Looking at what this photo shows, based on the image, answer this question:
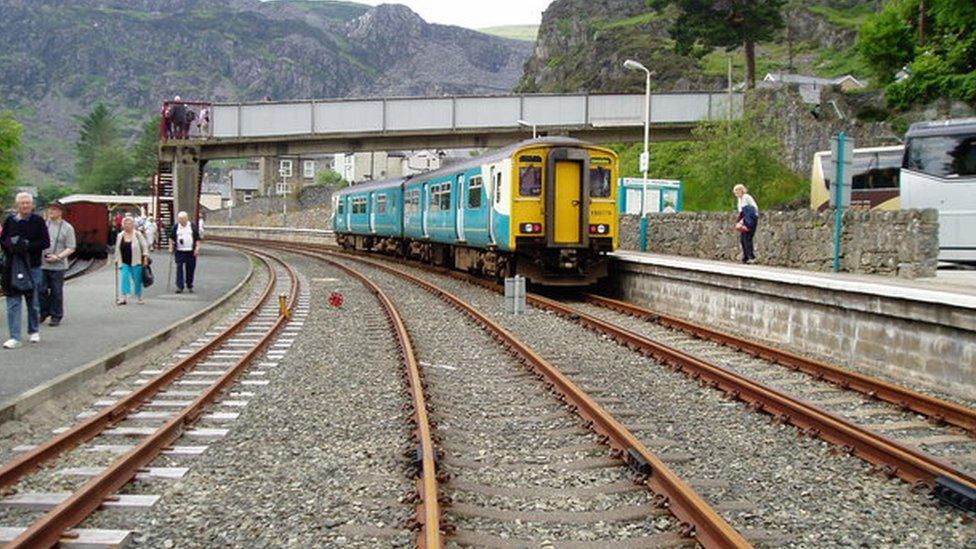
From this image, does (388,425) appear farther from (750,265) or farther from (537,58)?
(537,58)

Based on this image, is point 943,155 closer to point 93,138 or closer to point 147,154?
point 147,154

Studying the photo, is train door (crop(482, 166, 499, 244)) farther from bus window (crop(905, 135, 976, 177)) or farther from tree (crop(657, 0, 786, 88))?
tree (crop(657, 0, 786, 88))

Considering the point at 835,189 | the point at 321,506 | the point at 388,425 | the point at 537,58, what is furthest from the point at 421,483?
the point at 537,58

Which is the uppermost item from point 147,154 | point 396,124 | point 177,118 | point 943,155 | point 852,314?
point 147,154

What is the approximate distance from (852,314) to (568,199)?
900cm

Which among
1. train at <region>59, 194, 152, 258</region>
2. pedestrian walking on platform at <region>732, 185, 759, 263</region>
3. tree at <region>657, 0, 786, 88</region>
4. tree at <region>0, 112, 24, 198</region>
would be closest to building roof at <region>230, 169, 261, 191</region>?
tree at <region>0, 112, 24, 198</region>

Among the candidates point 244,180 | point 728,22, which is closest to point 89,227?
point 728,22

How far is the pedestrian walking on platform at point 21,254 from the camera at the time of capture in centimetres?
1146

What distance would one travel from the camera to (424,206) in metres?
29.5

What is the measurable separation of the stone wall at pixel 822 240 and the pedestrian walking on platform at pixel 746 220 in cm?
63

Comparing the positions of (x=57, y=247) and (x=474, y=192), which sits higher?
(x=474, y=192)

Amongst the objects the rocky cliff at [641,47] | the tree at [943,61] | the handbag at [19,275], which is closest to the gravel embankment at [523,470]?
the handbag at [19,275]

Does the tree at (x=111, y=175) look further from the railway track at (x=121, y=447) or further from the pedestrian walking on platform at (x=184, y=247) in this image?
the railway track at (x=121, y=447)

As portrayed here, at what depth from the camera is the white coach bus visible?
20969 mm
